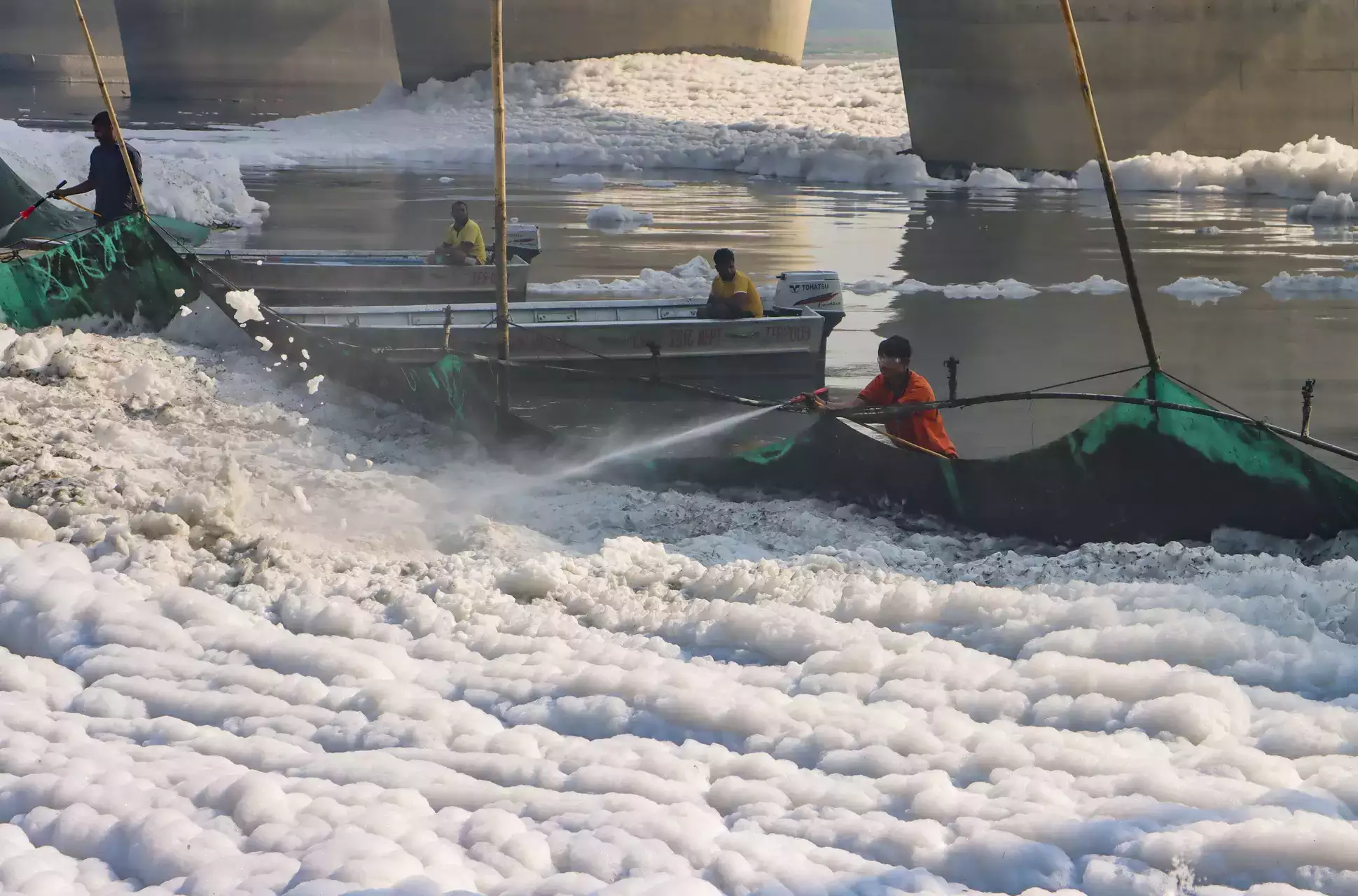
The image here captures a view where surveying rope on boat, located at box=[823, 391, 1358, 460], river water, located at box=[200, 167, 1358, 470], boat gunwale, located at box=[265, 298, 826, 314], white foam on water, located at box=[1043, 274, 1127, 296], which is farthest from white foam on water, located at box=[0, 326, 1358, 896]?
white foam on water, located at box=[1043, 274, 1127, 296]

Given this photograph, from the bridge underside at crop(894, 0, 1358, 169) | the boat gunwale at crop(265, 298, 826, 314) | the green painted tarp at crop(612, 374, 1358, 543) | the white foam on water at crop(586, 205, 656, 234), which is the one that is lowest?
the green painted tarp at crop(612, 374, 1358, 543)

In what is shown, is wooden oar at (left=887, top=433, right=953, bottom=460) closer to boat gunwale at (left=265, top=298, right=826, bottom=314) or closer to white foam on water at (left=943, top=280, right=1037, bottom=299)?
boat gunwale at (left=265, top=298, right=826, bottom=314)

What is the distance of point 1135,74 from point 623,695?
1020 inches

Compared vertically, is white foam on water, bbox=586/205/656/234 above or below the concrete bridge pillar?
below

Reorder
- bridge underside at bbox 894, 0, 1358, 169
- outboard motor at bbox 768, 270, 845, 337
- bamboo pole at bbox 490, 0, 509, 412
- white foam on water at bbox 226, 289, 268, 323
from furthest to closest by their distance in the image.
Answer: bridge underside at bbox 894, 0, 1358, 169
outboard motor at bbox 768, 270, 845, 337
white foam on water at bbox 226, 289, 268, 323
bamboo pole at bbox 490, 0, 509, 412

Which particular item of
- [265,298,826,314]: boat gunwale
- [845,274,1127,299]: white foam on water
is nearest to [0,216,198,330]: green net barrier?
[265,298,826,314]: boat gunwale

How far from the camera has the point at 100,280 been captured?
9.84 metres

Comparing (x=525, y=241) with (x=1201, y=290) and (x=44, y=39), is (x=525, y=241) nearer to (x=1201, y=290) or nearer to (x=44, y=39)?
(x=1201, y=290)

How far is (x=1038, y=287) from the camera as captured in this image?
17672mm

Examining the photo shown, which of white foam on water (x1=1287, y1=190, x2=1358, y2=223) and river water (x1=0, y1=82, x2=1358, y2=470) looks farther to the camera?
white foam on water (x1=1287, y1=190, x2=1358, y2=223)

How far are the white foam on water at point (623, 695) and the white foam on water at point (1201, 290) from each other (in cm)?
1114

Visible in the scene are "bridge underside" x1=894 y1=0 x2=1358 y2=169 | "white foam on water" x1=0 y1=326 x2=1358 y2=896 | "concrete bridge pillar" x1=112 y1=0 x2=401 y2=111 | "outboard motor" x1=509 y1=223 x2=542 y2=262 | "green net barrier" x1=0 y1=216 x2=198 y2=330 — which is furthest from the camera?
"concrete bridge pillar" x1=112 y1=0 x2=401 y2=111

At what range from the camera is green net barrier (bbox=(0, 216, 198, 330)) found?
964 cm

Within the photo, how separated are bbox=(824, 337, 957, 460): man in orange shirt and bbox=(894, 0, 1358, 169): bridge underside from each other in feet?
73.0
